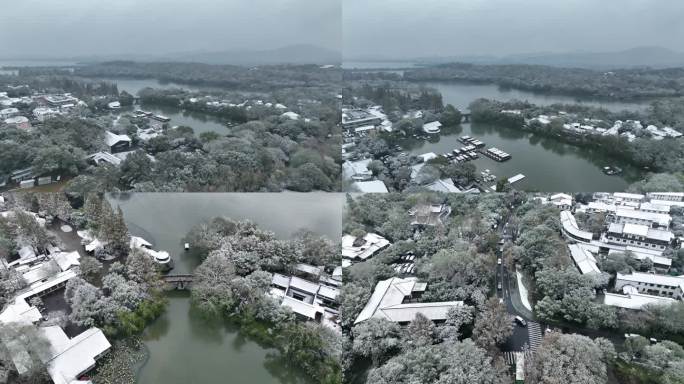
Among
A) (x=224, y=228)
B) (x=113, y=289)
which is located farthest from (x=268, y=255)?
(x=113, y=289)

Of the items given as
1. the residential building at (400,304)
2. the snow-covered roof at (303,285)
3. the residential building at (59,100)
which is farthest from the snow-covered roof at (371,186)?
the residential building at (59,100)

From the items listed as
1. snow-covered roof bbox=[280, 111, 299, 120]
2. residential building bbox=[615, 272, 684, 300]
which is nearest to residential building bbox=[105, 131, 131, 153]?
snow-covered roof bbox=[280, 111, 299, 120]

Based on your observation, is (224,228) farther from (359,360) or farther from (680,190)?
(680,190)

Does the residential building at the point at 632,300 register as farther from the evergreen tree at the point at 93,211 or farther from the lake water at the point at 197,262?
the evergreen tree at the point at 93,211

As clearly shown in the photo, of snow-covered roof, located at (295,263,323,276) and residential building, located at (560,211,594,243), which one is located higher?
residential building, located at (560,211,594,243)

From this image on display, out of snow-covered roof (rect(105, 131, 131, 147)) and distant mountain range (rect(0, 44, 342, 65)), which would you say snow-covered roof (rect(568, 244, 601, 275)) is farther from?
snow-covered roof (rect(105, 131, 131, 147))

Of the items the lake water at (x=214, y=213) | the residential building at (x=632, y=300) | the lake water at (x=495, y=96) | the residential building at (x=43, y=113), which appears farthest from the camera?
the residential building at (x=43, y=113)
